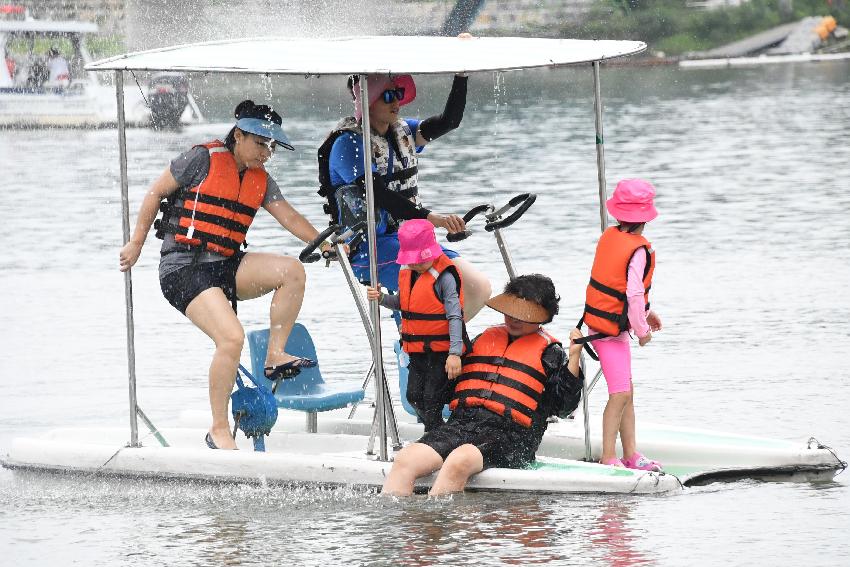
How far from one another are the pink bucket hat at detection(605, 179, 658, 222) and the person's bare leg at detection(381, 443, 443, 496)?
4.25 feet

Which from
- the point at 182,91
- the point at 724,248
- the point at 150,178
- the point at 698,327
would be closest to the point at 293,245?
the point at 724,248

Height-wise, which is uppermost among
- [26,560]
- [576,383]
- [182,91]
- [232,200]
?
[182,91]

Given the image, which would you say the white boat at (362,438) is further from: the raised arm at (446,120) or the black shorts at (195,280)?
the raised arm at (446,120)

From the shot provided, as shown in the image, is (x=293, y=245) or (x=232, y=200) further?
(x=293, y=245)

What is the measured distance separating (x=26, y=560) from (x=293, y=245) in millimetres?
9618

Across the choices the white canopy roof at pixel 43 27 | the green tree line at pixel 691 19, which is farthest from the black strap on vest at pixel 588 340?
the green tree line at pixel 691 19

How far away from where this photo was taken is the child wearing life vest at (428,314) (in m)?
7.90

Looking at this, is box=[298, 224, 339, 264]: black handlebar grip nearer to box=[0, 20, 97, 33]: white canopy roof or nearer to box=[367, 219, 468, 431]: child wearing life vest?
box=[367, 219, 468, 431]: child wearing life vest

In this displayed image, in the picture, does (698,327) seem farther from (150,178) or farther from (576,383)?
(150,178)

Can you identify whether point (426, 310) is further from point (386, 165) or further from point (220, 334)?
point (220, 334)

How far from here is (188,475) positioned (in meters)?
8.26

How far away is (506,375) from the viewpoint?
7.87m

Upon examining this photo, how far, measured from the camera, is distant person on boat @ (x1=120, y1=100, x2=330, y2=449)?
8.19 metres

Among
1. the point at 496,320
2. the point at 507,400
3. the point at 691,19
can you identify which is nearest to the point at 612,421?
the point at 507,400
